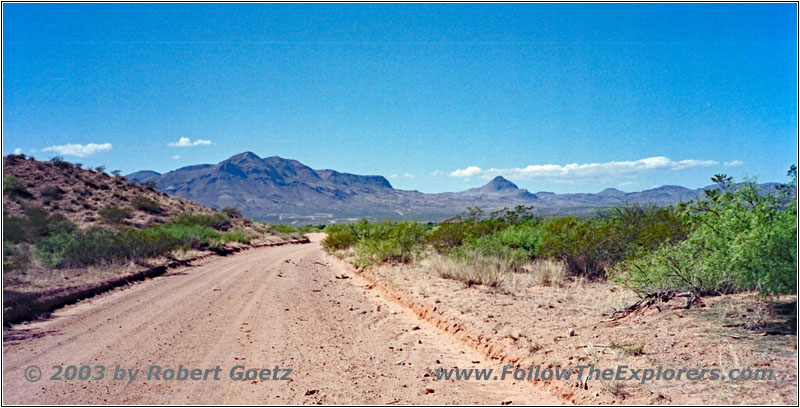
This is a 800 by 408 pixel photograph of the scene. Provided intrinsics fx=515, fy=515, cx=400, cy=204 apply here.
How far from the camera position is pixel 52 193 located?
47531 mm

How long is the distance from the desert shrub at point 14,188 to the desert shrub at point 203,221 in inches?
483

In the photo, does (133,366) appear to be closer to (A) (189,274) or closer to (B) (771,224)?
(B) (771,224)

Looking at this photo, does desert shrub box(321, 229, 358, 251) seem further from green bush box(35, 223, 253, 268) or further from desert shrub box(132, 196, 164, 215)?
desert shrub box(132, 196, 164, 215)

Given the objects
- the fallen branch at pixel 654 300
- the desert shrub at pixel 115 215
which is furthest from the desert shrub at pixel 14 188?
the fallen branch at pixel 654 300

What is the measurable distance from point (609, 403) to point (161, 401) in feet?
16.7

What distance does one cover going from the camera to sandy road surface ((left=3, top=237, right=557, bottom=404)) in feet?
20.5

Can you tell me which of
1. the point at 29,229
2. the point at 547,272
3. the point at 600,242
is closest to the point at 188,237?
the point at 29,229

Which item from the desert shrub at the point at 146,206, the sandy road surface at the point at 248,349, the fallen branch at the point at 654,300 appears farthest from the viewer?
the desert shrub at the point at 146,206

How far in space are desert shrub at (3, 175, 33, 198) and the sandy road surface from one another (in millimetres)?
38200

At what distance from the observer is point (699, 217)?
834 centimetres

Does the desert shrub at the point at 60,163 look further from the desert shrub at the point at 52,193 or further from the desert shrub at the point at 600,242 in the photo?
the desert shrub at the point at 600,242

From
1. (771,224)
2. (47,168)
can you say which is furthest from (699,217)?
(47,168)

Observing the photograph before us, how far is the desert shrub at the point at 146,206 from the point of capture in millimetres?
52656

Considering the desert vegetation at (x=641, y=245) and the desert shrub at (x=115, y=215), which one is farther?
the desert shrub at (x=115, y=215)
